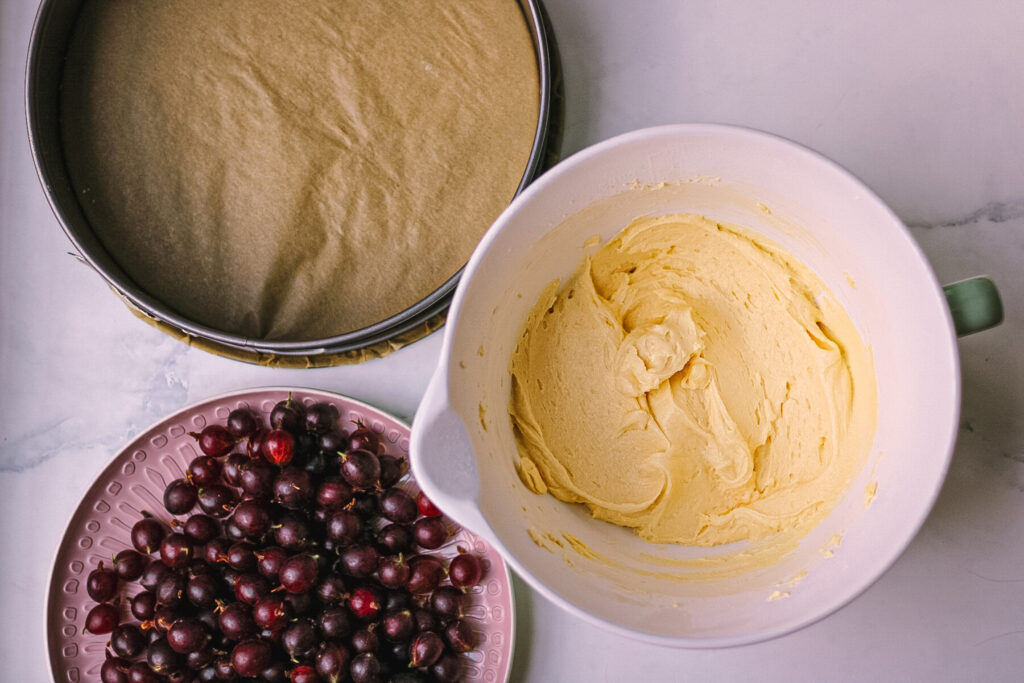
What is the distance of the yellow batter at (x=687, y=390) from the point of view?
734 millimetres

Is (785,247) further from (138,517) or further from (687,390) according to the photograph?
(138,517)

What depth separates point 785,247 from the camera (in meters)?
0.72

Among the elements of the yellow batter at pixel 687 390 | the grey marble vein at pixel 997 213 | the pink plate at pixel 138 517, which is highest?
the grey marble vein at pixel 997 213

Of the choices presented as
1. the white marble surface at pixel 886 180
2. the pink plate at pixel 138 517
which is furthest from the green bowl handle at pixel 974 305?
the pink plate at pixel 138 517

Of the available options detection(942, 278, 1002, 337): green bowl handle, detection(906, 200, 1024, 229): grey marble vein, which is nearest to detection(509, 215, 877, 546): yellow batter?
detection(942, 278, 1002, 337): green bowl handle

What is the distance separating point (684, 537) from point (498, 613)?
25cm

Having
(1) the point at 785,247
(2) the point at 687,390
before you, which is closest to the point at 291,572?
(2) the point at 687,390

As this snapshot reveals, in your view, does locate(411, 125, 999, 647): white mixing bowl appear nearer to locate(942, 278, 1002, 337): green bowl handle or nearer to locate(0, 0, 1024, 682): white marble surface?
locate(942, 278, 1002, 337): green bowl handle

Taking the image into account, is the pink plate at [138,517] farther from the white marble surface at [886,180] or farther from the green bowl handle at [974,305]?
the green bowl handle at [974,305]

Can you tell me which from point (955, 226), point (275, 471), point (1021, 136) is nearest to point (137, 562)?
point (275, 471)

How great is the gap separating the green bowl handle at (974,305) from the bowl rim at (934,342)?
3 centimetres

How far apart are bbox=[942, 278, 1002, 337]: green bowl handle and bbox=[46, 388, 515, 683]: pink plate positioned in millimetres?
534

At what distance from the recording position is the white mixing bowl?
23.5 inches

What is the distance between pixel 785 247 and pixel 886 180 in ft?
0.82
